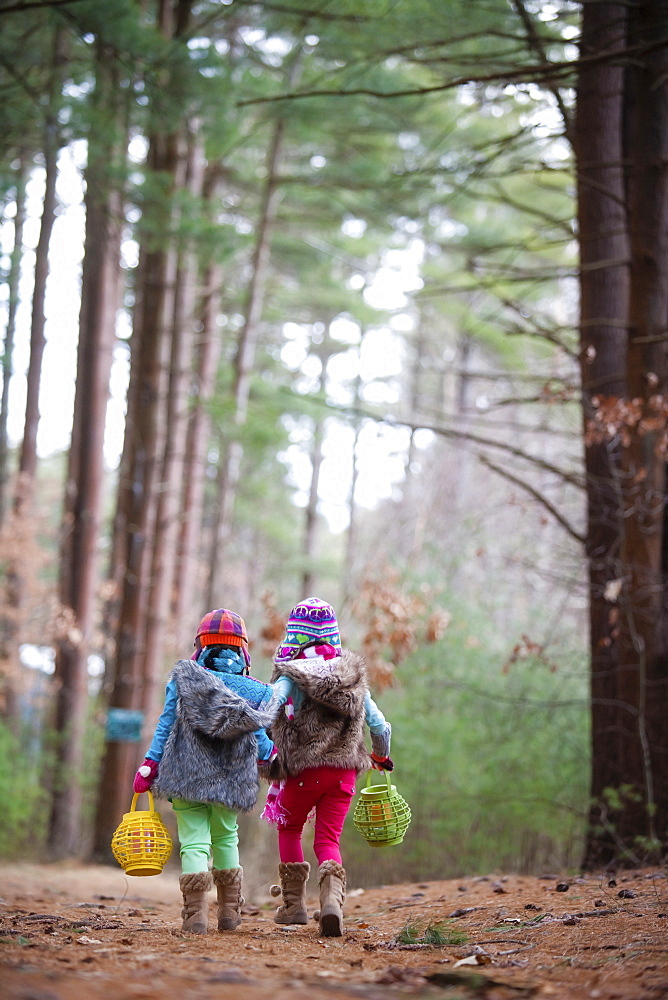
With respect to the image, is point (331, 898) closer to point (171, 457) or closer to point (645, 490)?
point (645, 490)

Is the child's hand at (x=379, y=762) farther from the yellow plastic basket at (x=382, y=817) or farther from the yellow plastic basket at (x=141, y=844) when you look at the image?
the yellow plastic basket at (x=141, y=844)

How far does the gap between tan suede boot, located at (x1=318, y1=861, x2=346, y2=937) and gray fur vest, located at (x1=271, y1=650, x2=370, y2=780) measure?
1.64 feet

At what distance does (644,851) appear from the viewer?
22.2 ft

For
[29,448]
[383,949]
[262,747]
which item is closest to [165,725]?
[262,747]

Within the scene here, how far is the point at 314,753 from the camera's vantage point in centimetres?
493

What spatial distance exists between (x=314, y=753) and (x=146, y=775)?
850 millimetres

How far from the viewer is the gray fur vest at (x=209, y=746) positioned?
4.79 meters

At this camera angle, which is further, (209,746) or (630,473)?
(630,473)

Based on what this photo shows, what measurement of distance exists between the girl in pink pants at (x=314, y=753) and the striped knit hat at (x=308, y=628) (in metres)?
0.02

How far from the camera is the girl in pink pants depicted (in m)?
4.93

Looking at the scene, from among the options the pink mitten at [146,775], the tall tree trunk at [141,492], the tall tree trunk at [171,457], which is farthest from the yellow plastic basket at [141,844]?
the tall tree trunk at [171,457]

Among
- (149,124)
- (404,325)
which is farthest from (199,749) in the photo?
(404,325)

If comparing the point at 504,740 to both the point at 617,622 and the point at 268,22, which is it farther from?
the point at 268,22

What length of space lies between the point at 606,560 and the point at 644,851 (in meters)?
2.11
